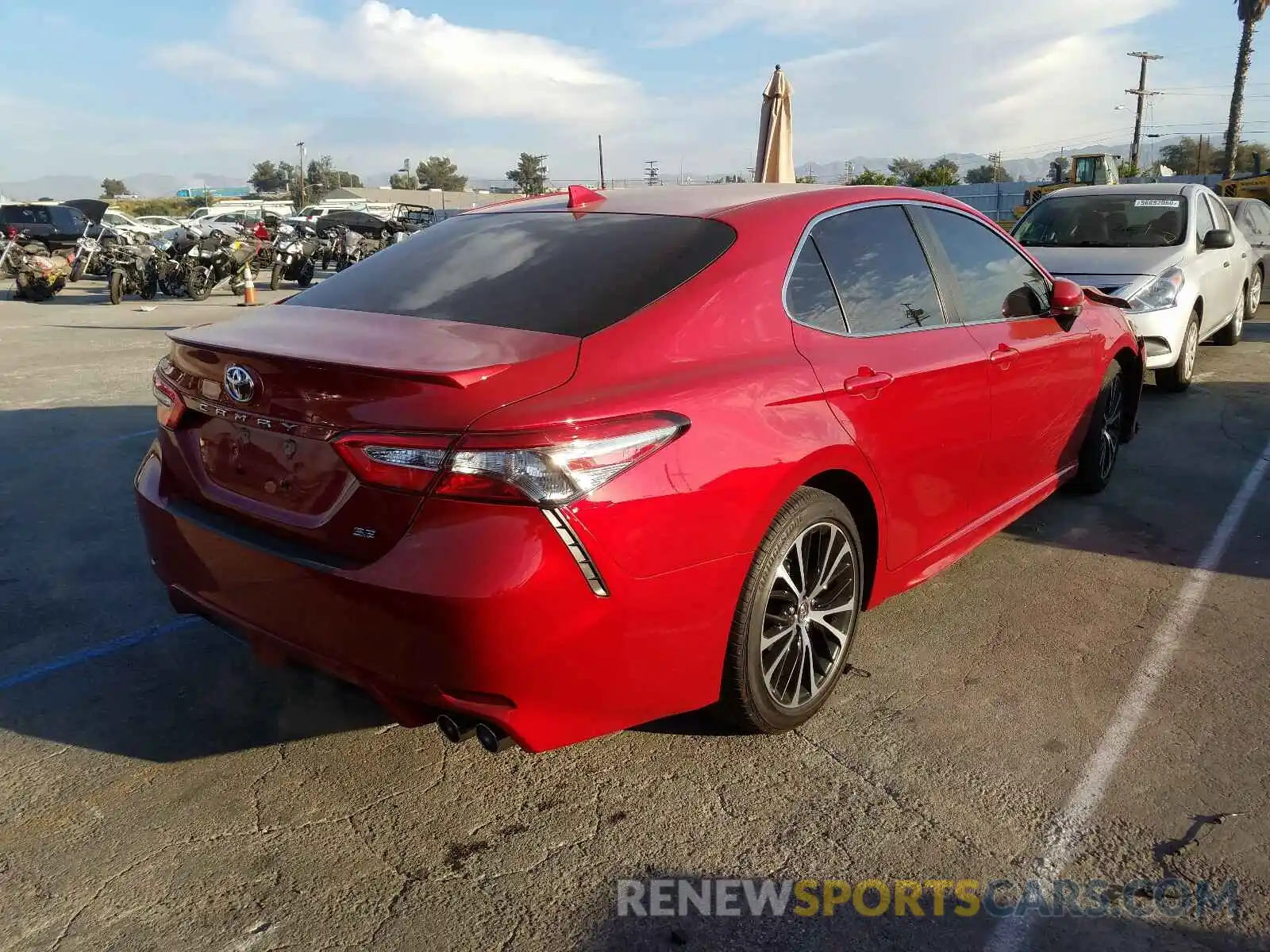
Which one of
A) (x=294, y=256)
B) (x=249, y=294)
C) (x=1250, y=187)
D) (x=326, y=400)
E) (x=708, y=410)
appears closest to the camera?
(x=326, y=400)

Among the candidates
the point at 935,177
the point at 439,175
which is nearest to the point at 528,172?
the point at 439,175

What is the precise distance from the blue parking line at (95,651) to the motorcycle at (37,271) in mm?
17250

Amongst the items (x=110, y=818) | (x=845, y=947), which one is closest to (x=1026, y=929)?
(x=845, y=947)

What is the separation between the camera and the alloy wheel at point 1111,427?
534 cm

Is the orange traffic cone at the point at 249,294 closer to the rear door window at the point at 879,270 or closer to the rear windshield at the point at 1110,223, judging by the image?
the rear windshield at the point at 1110,223

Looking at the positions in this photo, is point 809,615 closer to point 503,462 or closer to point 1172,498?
point 503,462

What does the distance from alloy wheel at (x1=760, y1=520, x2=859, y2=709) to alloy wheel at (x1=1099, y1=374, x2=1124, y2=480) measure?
2768mm

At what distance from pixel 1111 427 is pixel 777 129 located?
6.44 m

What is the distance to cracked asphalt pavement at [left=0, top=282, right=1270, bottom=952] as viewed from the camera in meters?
2.36

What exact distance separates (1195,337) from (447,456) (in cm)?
805

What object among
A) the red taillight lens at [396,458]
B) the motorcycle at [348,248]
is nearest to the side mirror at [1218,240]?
the red taillight lens at [396,458]

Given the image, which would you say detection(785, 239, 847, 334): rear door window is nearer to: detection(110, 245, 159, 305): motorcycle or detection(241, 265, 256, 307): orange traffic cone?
detection(241, 265, 256, 307): orange traffic cone

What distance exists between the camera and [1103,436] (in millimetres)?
5352

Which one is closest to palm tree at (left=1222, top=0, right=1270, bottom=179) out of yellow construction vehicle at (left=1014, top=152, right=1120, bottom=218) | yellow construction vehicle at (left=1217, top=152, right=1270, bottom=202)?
yellow construction vehicle at (left=1014, top=152, right=1120, bottom=218)
